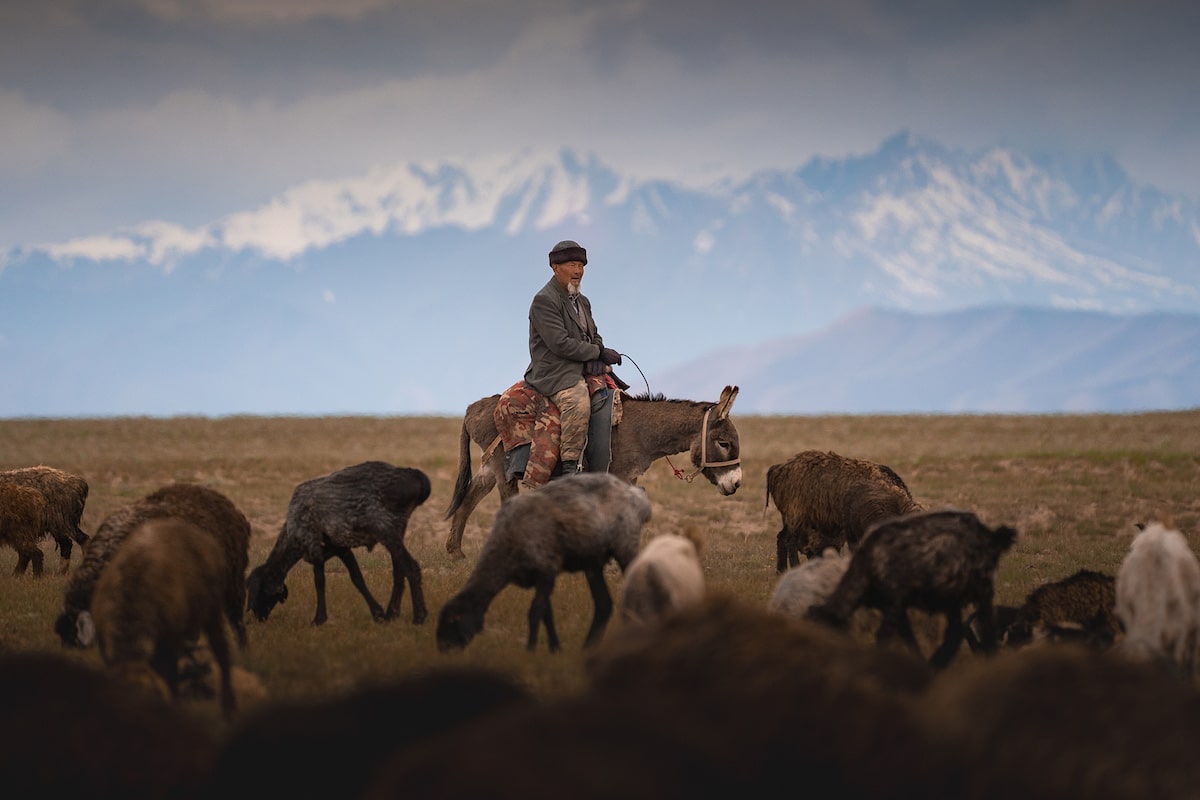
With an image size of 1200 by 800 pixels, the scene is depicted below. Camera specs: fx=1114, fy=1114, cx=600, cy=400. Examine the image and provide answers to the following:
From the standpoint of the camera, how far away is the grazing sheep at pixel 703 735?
13.0ft

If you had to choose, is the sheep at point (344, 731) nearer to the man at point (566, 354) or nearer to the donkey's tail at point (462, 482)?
the man at point (566, 354)

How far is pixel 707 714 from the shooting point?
15.4ft

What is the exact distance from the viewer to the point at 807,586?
29.4 feet

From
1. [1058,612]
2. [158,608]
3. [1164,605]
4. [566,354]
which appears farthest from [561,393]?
[1164,605]

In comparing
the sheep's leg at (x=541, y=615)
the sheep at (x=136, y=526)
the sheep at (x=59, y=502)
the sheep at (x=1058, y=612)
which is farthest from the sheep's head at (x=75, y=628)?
the sheep at (x=1058, y=612)

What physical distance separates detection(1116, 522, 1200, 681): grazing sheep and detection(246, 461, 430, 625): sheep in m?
6.41

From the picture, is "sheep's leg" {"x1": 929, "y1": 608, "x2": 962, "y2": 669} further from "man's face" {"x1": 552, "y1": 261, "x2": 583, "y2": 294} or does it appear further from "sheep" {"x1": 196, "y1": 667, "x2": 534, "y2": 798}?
"man's face" {"x1": 552, "y1": 261, "x2": 583, "y2": 294}

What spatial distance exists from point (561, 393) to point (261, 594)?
164 inches

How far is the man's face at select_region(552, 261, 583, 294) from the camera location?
→ 1341cm

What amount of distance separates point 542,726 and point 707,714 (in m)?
0.81

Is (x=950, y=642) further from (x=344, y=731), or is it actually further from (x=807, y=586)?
(x=344, y=731)

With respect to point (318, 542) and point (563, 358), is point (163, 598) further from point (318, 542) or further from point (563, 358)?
point (563, 358)

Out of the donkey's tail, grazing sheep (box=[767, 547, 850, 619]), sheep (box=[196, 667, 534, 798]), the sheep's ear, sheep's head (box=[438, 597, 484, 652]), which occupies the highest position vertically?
the donkey's tail

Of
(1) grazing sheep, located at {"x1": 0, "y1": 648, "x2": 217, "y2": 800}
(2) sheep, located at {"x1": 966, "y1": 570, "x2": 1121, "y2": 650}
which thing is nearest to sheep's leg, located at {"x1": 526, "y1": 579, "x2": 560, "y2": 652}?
(2) sheep, located at {"x1": 966, "y1": 570, "x2": 1121, "y2": 650}
